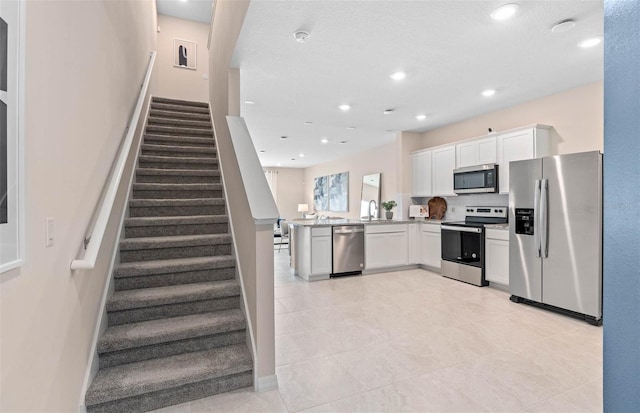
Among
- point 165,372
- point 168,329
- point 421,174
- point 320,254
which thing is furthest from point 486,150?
point 165,372

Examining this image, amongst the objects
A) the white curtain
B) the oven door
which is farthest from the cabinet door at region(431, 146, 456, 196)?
the white curtain

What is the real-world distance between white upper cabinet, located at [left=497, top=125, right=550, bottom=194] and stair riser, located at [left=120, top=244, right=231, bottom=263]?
3925mm

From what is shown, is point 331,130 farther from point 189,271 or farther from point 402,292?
point 189,271

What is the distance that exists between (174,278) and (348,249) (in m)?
3.12

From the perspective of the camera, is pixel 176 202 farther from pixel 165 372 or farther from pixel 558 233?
pixel 558 233

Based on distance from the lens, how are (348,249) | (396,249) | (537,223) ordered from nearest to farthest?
(537,223) < (348,249) < (396,249)

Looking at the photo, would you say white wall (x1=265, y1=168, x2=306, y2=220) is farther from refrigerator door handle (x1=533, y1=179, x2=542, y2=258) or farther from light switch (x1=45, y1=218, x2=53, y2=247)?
light switch (x1=45, y1=218, x2=53, y2=247)

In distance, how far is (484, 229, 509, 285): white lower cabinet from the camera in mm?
4184

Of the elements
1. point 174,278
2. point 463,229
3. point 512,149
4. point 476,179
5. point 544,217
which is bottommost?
point 174,278

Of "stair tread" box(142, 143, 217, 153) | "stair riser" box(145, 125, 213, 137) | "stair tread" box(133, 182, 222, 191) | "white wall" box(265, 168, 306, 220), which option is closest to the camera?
"stair tread" box(133, 182, 222, 191)

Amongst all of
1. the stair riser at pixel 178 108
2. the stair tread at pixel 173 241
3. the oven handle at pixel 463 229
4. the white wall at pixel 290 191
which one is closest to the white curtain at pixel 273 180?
the white wall at pixel 290 191

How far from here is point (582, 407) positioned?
1.88m

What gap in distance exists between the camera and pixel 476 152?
486 cm

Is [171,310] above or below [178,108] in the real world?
below
